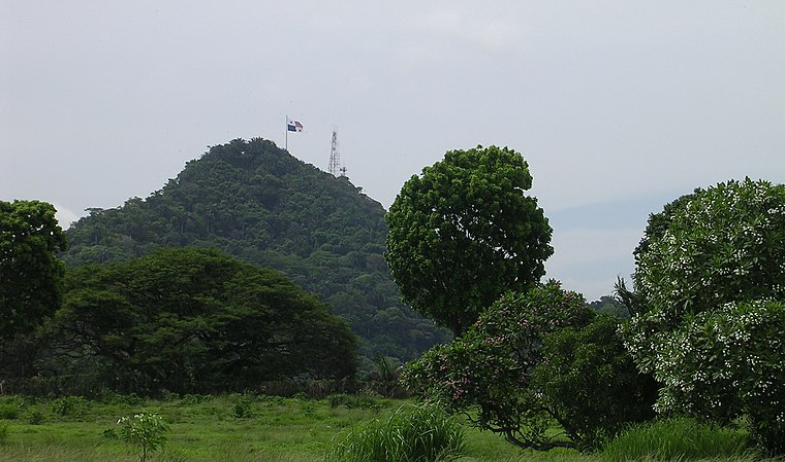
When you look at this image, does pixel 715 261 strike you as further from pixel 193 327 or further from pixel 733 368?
pixel 193 327

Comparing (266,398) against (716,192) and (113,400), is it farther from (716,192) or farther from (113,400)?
(716,192)

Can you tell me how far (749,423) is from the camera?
9695mm

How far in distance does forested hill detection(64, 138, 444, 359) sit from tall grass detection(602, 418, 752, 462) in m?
33.3

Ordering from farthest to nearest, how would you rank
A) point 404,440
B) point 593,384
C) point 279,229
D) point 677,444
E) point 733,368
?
point 279,229 → point 593,384 → point 677,444 → point 733,368 → point 404,440

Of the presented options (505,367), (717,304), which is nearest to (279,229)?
(505,367)

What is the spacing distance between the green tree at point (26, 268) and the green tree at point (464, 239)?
35.2 ft

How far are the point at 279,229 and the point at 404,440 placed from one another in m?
63.3

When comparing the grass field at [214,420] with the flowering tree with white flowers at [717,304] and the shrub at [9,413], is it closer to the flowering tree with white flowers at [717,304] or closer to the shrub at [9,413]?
the shrub at [9,413]

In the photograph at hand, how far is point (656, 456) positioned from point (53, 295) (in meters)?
20.2

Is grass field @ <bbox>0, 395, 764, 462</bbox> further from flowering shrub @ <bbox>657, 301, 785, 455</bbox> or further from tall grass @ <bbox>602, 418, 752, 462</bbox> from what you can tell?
flowering shrub @ <bbox>657, 301, 785, 455</bbox>

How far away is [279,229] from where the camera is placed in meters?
70.2

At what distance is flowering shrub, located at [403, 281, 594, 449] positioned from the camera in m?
11.9

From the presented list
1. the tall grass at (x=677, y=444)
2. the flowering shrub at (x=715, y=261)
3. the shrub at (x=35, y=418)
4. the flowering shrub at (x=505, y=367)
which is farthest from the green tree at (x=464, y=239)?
the tall grass at (x=677, y=444)

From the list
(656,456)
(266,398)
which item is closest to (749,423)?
(656,456)
